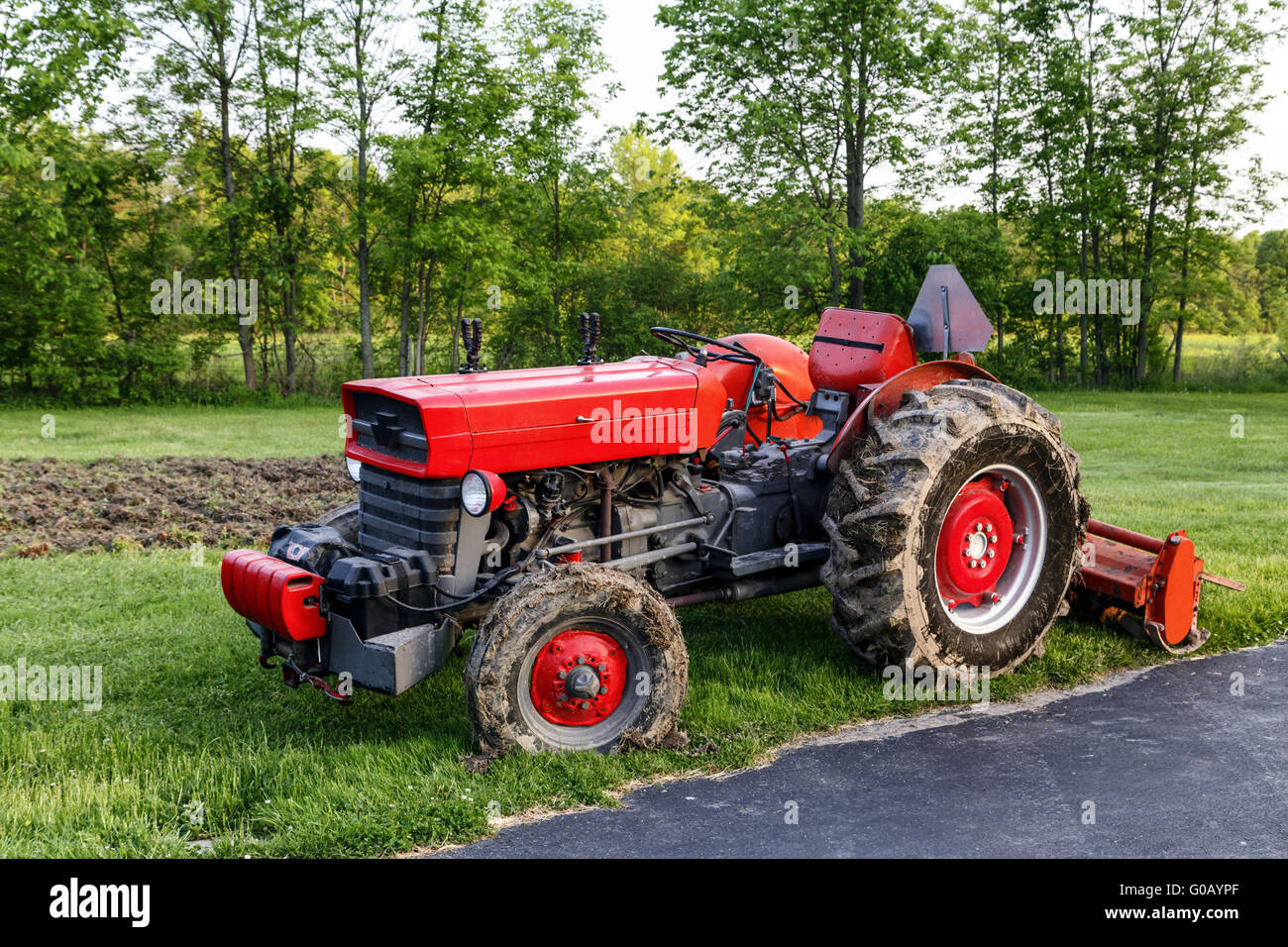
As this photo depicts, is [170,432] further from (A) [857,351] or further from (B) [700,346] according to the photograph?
(A) [857,351]

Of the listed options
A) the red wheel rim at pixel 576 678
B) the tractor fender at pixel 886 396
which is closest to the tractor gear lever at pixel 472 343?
the red wheel rim at pixel 576 678

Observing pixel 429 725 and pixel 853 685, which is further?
pixel 853 685

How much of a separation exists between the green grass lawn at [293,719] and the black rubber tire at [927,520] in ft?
0.88

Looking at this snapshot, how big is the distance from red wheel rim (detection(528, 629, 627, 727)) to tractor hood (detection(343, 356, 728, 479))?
0.76 m

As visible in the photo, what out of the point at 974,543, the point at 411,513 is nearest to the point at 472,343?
the point at 411,513

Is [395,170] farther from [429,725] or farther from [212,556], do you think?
[429,725]

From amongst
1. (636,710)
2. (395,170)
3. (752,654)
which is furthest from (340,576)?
(395,170)

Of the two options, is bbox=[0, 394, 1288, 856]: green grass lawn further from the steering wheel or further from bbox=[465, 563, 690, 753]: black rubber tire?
the steering wheel

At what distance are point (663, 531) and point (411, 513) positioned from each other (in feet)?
3.92

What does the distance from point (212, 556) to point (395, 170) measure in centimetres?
Result: 1644

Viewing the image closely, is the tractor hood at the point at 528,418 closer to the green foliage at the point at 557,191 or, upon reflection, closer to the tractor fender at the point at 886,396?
the tractor fender at the point at 886,396

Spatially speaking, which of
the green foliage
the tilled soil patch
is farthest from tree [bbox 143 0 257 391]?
the tilled soil patch

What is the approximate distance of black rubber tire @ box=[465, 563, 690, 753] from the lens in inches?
155

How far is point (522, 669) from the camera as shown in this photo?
401cm
